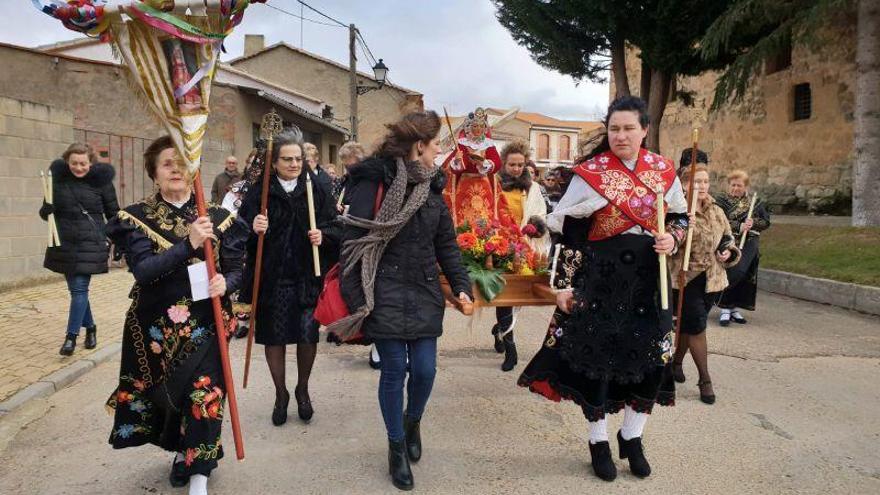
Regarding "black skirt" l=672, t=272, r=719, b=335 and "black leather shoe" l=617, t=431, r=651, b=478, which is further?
"black skirt" l=672, t=272, r=719, b=335

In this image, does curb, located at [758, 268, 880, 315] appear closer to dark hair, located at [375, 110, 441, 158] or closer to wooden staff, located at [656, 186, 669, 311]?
wooden staff, located at [656, 186, 669, 311]

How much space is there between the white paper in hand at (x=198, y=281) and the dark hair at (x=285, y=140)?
5.11 feet

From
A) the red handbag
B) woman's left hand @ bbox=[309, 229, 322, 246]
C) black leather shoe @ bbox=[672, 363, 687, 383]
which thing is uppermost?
woman's left hand @ bbox=[309, 229, 322, 246]

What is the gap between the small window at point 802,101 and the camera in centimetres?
2122

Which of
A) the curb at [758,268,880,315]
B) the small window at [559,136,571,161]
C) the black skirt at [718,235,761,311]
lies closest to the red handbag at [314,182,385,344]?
the black skirt at [718,235,761,311]

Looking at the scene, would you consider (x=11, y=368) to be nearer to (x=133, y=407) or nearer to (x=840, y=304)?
(x=133, y=407)

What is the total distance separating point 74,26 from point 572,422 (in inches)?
143

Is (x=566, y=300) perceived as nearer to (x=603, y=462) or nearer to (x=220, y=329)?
(x=603, y=462)

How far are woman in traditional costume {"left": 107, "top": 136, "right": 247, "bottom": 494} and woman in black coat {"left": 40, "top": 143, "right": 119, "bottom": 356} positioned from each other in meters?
3.26

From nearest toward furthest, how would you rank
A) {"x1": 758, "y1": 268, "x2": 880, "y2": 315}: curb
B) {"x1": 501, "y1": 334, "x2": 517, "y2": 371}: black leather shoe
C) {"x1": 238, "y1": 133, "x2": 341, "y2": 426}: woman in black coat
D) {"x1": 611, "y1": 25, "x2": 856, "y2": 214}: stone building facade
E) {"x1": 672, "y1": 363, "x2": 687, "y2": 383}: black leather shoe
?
{"x1": 238, "y1": 133, "x2": 341, "y2": 426}: woman in black coat, {"x1": 672, "y1": 363, "x2": 687, "y2": 383}: black leather shoe, {"x1": 501, "y1": 334, "x2": 517, "y2": 371}: black leather shoe, {"x1": 758, "y1": 268, "x2": 880, "y2": 315}: curb, {"x1": 611, "y1": 25, "x2": 856, "y2": 214}: stone building facade

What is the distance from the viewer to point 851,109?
1900cm

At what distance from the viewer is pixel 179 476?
3.42 metres

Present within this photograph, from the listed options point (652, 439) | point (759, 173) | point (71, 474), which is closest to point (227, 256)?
point (71, 474)

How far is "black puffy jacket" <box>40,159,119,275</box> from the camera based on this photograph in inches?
241
